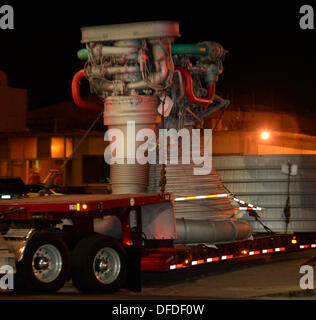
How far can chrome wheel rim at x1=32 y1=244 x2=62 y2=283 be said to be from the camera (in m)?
10.1

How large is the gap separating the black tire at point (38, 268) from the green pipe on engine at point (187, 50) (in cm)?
479

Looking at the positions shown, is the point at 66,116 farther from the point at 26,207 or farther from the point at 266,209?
the point at 26,207

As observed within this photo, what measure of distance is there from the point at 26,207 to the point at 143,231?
272 cm

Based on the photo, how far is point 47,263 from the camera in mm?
10203

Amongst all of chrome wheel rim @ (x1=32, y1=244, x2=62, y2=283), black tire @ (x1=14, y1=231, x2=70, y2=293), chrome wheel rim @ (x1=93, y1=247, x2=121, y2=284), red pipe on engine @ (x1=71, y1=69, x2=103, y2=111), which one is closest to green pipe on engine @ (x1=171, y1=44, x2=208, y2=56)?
red pipe on engine @ (x1=71, y1=69, x2=103, y2=111)

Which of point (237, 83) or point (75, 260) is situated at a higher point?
point (237, 83)

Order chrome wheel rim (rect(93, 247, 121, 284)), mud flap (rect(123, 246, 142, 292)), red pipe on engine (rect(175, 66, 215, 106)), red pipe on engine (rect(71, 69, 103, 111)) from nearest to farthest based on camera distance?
chrome wheel rim (rect(93, 247, 121, 284))
mud flap (rect(123, 246, 142, 292))
red pipe on engine (rect(175, 66, 215, 106))
red pipe on engine (rect(71, 69, 103, 111))

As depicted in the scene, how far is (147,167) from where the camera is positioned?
13.7 meters

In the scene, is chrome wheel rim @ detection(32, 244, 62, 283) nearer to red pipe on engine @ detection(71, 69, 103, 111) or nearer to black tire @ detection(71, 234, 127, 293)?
black tire @ detection(71, 234, 127, 293)

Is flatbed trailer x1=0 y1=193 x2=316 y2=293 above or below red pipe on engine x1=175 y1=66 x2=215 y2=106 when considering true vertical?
below

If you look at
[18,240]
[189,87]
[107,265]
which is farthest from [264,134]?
[18,240]

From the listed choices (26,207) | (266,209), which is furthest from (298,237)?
(26,207)

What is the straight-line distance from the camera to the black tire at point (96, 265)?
10.5 metres

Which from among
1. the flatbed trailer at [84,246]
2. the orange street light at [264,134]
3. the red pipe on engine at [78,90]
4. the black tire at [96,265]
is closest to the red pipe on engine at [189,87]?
the red pipe on engine at [78,90]
